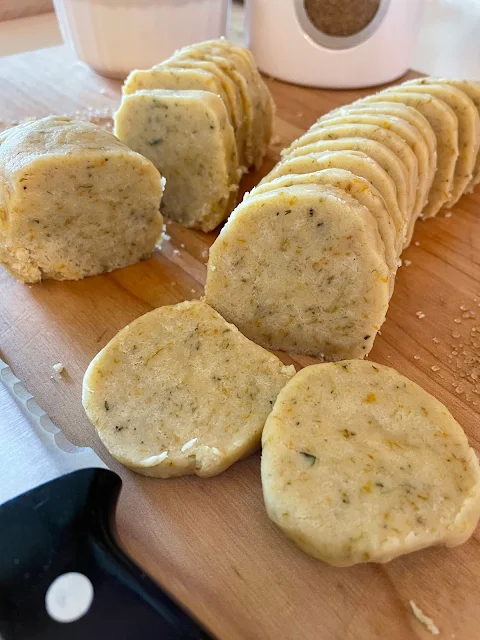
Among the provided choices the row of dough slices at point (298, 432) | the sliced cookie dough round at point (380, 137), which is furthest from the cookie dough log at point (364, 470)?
the sliced cookie dough round at point (380, 137)

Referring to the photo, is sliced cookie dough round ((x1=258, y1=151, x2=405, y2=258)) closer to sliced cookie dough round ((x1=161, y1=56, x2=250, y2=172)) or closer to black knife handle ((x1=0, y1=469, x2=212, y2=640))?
sliced cookie dough round ((x1=161, y1=56, x2=250, y2=172))

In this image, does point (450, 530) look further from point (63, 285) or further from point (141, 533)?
point (63, 285)

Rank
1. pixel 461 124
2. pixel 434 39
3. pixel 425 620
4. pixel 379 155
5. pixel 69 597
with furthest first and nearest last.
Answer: pixel 434 39 < pixel 461 124 < pixel 379 155 < pixel 425 620 < pixel 69 597

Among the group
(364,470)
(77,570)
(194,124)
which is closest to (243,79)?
(194,124)

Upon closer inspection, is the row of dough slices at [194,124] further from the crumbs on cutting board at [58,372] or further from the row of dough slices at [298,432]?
the crumbs on cutting board at [58,372]

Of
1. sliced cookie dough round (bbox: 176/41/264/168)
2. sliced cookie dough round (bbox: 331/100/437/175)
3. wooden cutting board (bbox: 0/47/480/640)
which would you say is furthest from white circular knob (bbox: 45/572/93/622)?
sliced cookie dough round (bbox: 176/41/264/168)

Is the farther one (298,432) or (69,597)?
(298,432)

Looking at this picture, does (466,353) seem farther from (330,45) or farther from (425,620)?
(330,45)

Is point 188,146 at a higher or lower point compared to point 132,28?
lower
